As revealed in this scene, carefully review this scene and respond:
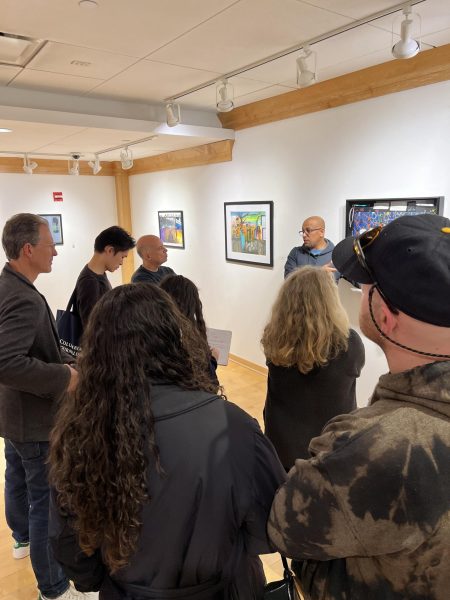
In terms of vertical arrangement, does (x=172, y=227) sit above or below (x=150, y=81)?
below

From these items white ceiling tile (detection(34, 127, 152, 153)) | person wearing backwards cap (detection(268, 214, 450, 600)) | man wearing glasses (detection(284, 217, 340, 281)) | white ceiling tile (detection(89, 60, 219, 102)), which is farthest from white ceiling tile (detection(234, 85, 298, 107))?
person wearing backwards cap (detection(268, 214, 450, 600))

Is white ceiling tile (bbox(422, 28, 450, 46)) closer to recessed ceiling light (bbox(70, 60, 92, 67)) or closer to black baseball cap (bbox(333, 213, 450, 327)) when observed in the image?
recessed ceiling light (bbox(70, 60, 92, 67))

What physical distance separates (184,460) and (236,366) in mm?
4287

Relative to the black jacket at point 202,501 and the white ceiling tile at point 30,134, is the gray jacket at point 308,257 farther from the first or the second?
the black jacket at point 202,501

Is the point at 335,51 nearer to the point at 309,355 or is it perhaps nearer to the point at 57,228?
the point at 309,355

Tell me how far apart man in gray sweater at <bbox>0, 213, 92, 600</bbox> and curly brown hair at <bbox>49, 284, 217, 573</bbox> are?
2.62 ft

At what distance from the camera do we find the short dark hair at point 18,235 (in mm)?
1800

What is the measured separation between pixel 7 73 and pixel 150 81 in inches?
40.8

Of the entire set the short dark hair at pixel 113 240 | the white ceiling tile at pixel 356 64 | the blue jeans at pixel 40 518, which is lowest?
the blue jeans at pixel 40 518

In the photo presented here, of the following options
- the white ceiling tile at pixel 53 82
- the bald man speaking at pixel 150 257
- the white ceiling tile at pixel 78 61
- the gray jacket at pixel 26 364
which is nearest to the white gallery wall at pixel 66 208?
the white ceiling tile at pixel 53 82

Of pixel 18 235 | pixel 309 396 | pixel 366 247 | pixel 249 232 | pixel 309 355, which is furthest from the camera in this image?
pixel 249 232

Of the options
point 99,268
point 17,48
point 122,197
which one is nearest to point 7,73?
point 17,48

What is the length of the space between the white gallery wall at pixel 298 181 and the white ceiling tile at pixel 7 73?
2290 mm

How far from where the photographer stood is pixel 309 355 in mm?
1543
